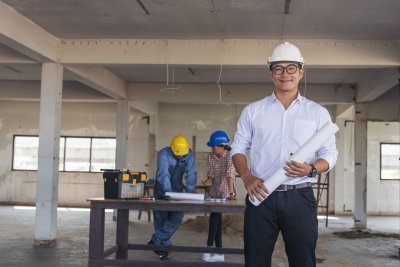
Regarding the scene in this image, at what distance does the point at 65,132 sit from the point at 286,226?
1325cm

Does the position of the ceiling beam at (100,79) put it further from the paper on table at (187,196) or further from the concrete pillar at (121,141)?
the paper on table at (187,196)

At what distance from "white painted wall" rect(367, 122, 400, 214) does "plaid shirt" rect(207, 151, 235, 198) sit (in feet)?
29.6

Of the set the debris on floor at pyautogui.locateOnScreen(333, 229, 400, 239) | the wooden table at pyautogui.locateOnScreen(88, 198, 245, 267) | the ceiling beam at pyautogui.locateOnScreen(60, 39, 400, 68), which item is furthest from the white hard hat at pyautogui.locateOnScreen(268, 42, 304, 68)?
the debris on floor at pyautogui.locateOnScreen(333, 229, 400, 239)

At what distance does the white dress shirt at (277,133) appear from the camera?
2.47m

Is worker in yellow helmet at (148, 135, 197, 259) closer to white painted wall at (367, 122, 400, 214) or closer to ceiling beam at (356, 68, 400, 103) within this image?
ceiling beam at (356, 68, 400, 103)

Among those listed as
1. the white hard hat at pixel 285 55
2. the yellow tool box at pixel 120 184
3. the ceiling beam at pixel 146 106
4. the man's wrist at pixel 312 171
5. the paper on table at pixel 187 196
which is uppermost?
the ceiling beam at pixel 146 106

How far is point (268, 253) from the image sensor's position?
2.53 m

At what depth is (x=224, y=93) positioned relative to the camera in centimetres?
1160

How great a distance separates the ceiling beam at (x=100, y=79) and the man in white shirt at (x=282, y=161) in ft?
19.6

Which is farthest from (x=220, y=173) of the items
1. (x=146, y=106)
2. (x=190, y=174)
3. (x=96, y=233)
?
(x=146, y=106)

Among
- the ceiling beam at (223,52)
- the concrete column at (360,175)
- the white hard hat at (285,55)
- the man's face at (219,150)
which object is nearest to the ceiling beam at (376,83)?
the concrete column at (360,175)

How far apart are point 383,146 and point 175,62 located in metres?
8.96

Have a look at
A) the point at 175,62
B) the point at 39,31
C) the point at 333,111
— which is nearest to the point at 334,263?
the point at 175,62

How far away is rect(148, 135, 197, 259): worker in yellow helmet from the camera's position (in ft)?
19.0
